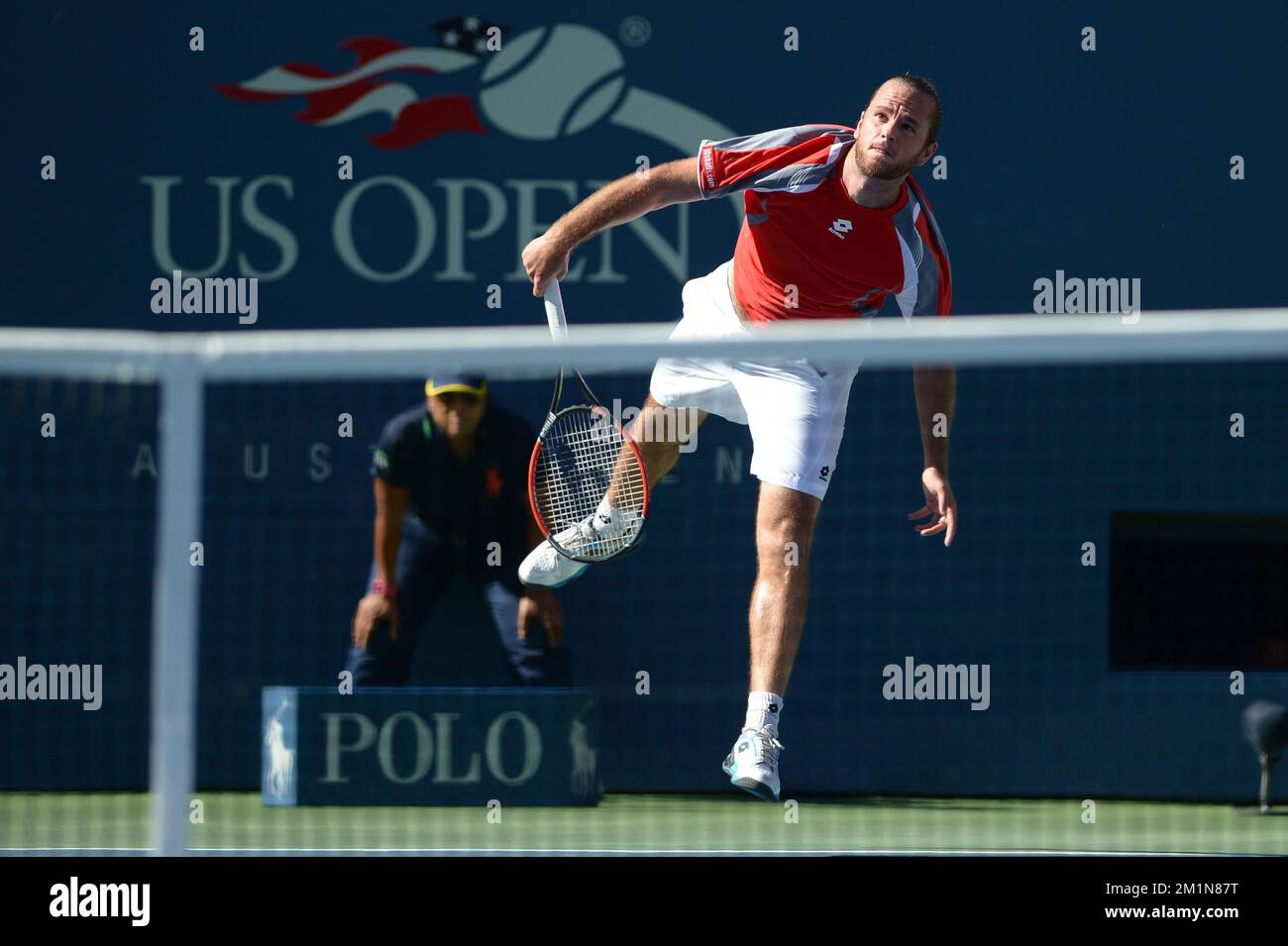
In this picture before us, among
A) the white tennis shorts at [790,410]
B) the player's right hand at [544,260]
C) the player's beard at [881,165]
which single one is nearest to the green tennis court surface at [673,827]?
the white tennis shorts at [790,410]

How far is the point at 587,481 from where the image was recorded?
20.5 feet

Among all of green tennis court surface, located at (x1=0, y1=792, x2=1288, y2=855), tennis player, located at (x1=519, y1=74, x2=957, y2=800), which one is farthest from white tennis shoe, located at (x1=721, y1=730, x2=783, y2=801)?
green tennis court surface, located at (x1=0, y1=792, x2=1288, y2=855)

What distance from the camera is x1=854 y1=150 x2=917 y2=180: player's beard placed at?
5.82 metres

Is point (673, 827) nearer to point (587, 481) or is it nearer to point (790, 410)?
point (587, 481)

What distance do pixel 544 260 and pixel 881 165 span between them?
1036 mm

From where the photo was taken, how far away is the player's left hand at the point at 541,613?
7789 mm

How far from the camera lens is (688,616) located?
8227mm

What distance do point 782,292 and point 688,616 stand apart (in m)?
2.35

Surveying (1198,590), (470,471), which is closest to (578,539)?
(470,471)

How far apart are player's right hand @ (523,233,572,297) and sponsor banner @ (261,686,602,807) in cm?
182

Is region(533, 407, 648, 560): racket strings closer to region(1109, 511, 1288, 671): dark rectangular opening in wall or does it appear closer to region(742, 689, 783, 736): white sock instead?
region(742, 689, 783, 736): white sock
